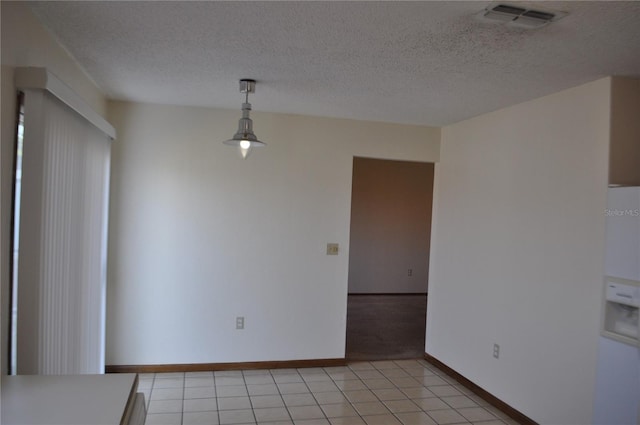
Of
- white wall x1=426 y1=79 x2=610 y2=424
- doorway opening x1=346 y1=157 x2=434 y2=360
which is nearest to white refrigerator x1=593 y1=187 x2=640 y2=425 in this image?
white wall x1=426 y1=79 x2=610 y2=424

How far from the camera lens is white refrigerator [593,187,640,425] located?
2477 mm

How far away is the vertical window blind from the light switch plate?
81.8 inches

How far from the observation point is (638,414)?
240cm

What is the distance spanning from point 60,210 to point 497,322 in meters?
3.30

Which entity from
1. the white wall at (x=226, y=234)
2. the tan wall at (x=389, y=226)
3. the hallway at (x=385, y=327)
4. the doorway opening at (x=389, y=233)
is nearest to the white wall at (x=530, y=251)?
the hallway at (x=385, y=327)

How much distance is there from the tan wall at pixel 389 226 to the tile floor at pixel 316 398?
11.8 feet

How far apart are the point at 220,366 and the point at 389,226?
Answer: 15.2 feet

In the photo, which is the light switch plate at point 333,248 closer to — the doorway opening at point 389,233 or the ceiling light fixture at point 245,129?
the ceiling light fixture at point 245,129

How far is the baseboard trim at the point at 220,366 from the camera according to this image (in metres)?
4.07

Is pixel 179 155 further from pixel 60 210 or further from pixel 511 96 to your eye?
pixel 511 96

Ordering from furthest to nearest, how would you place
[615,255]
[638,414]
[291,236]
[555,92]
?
1. [291,236]
2. [555,92]
3. [615,255]
4. [638,414]

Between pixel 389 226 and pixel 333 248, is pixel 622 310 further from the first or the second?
pixel 389 226

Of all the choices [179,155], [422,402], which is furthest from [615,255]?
[179,155]

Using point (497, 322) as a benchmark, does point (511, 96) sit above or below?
above
